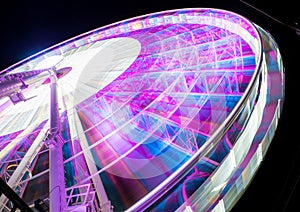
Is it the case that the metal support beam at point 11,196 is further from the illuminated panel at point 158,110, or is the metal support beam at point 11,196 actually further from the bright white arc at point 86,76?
the bright white arc at point 86,76

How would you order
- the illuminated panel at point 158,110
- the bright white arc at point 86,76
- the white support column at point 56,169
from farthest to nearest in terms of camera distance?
the bright white arc at point 86,76
the white support column at point 56,169
the illuminated panel at point 158,110

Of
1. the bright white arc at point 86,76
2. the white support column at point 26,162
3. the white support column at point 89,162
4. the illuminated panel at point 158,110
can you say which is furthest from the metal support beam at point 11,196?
the bright white arc at point 86,76

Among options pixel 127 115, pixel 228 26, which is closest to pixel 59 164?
pixel 127 115

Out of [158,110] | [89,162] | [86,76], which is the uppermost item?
[86,76]

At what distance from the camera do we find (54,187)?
6.52ft

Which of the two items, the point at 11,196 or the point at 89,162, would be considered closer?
the point at 11,196

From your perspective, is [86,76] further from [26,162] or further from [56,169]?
[56,169]

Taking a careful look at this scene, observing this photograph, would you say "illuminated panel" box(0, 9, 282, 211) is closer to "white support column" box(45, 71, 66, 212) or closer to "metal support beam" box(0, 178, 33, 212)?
"white support column" box(45, 71, 66, 212)

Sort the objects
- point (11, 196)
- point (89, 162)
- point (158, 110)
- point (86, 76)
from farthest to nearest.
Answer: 1. point (86, 76)
2. point (158, 110)
3. point (89, 162)
4. point (11, 196)

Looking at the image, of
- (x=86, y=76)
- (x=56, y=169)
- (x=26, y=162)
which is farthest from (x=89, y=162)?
(x=86, y=76)

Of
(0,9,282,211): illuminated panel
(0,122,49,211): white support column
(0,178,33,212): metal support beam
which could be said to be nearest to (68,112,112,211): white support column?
(0,9,282,211): illuminated panel

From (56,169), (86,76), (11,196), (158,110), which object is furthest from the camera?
(86,76)

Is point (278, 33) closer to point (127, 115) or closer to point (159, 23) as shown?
point (127, 115)

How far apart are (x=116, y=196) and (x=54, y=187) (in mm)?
446
